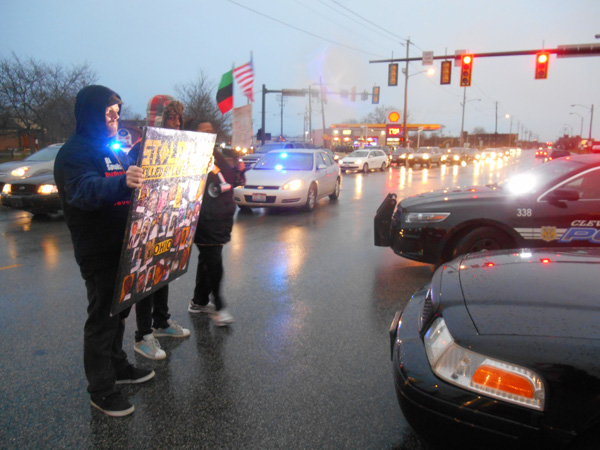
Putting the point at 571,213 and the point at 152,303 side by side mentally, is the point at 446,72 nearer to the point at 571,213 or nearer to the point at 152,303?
the point at 571,213

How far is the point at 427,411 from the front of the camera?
2133 millimetres

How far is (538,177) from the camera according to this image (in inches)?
230

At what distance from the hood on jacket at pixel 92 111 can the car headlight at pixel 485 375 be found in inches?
88.0

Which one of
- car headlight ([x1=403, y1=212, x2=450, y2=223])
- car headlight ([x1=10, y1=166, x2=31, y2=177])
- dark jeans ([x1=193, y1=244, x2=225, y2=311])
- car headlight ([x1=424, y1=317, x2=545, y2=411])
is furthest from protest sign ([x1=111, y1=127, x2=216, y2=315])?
car headlight ([x1=10, y1=166, x2=31, y2=177])

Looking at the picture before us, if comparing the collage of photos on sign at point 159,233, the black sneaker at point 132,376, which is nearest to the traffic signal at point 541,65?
the collage of photos on sign at point 159,233

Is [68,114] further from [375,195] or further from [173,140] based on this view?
[173,140]

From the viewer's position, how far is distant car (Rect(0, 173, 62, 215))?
32.9 ft

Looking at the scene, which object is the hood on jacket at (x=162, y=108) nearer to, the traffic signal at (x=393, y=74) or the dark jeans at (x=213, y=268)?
the dark jeans at (x=213, y=268)

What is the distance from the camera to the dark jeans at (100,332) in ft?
9.21

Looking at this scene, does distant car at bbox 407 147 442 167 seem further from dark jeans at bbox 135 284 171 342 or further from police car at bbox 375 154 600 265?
dark jeans at bbox 135 284 171 342

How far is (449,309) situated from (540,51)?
2126 centimetres

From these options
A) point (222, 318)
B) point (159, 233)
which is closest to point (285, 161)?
point (222, 318)

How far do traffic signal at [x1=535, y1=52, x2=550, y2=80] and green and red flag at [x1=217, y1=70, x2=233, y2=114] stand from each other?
17810 millimetres

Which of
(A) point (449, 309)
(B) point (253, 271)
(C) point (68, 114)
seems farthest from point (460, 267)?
→ (C) point (68, 114)
